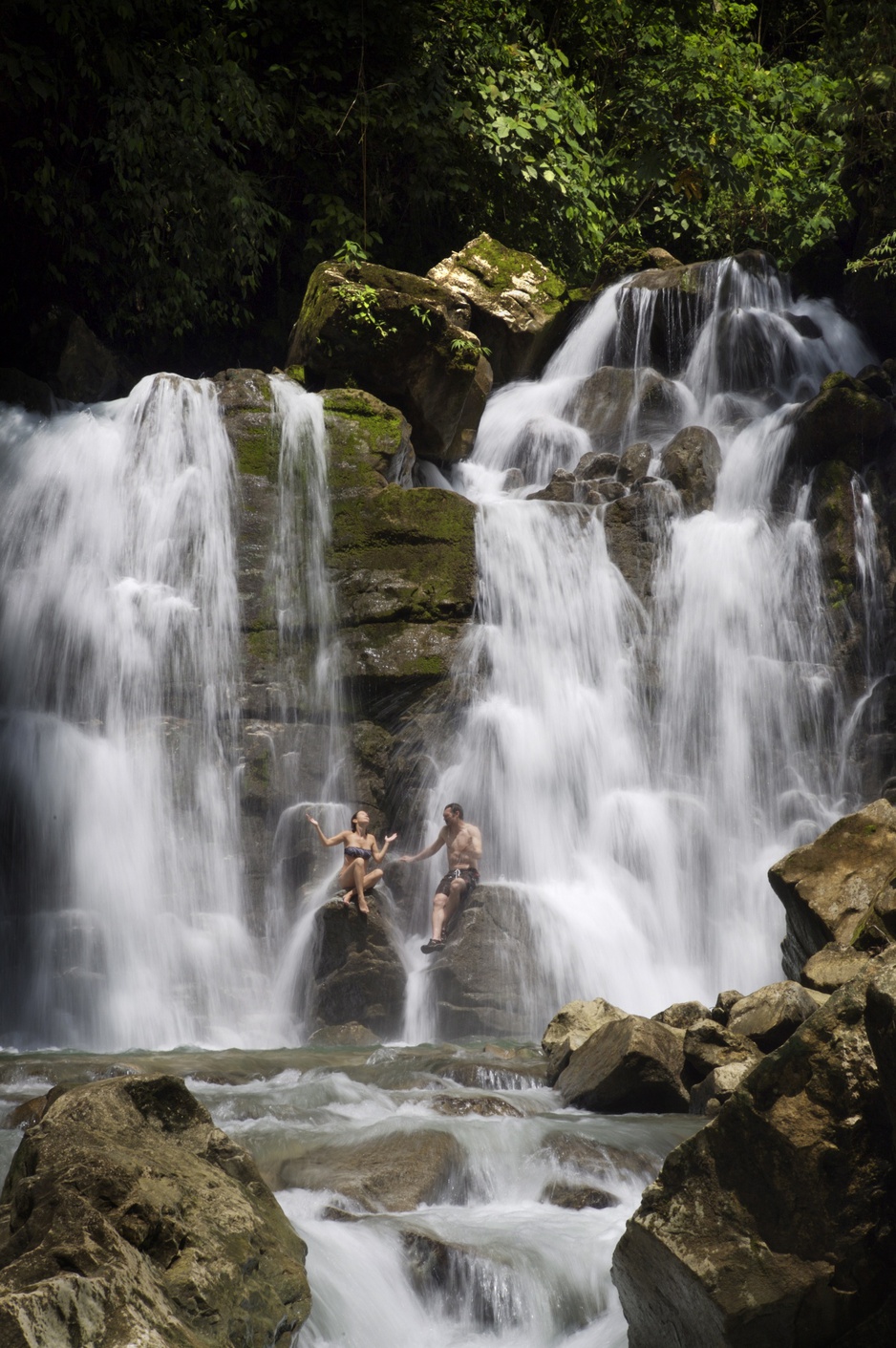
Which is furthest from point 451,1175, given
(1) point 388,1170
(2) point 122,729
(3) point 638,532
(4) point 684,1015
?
(3) point 638,532

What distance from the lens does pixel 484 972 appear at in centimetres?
1009

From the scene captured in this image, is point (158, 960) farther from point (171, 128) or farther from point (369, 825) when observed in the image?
point (171, 128)

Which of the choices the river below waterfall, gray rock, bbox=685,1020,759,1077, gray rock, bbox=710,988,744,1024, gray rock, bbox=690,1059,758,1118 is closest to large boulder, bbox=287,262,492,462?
the river below waterfall

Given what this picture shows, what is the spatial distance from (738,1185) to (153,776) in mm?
8288

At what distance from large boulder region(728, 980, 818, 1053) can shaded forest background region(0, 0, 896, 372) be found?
37.9 feet

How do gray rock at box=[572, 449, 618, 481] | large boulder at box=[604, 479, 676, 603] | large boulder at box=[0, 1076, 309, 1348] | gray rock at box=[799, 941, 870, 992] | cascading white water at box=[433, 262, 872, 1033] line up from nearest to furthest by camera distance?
large boulder at box=[0, 1076, 309, 1348] → gray rock at box=[799, 941, 870, 992] → cascading white water at box=[433, 262, 872, 1033] → large boulder at box=[604, 479, 676, 603] → gray rock at box=[572, 449, 618, 481]

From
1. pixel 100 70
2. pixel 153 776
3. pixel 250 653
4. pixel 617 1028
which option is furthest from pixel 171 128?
pixel 617 1028

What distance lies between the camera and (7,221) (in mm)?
15500

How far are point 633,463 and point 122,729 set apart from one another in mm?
7762

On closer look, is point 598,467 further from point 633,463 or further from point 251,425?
point 251,425

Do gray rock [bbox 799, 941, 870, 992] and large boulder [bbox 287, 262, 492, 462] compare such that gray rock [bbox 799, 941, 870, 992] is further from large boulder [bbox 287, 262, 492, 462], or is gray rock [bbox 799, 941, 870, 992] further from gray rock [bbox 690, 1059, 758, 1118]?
large boulder [bbox 287, 262, 492, 462]

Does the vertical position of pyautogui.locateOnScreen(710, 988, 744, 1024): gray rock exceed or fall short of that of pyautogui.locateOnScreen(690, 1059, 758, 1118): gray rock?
it exceeds it

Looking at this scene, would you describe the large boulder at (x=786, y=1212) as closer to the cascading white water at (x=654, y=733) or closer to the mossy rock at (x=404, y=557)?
the cascading white water at (x=654, y=733)

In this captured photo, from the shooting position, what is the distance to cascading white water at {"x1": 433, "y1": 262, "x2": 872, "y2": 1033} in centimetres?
1123
